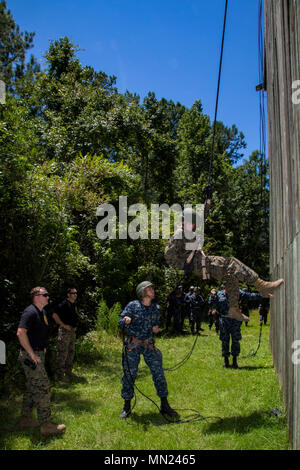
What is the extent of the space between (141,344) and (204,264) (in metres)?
1.61

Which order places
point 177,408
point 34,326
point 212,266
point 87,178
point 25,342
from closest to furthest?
point 25,342, point 34,326, point 212,266, point 177,408, point 87,178

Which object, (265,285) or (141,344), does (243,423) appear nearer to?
(141,344)

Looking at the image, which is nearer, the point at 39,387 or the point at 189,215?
the point at 39,387

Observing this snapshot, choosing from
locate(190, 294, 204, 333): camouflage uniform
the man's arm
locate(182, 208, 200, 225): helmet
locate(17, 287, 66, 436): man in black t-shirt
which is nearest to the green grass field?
locate(17, 287, 66, 436): man in black t-shirt

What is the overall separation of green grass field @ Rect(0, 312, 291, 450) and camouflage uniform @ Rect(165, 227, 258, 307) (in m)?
1.79

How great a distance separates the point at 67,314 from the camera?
Result: 827 centimetres

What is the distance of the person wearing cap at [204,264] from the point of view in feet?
17.5

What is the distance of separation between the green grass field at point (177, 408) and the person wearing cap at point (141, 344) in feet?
1.20

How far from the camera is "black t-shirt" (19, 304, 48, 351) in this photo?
5.20m

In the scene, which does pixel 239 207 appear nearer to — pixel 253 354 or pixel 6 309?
pixel 253 354

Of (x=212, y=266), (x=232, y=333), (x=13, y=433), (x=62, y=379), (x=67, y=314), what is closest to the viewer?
(x=13, y=433)

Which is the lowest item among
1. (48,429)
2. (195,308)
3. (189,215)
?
(48,429)

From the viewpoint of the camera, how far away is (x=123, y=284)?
→ 17125 mm

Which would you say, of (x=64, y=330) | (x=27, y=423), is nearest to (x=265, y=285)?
(x=27, y=423)
